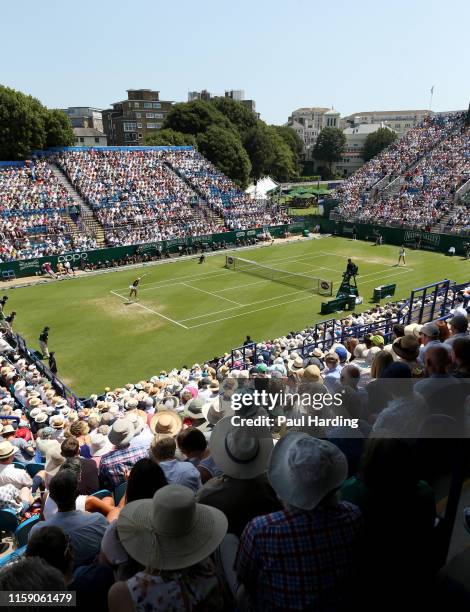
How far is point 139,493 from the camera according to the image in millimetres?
3832

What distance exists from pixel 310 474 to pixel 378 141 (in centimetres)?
12046

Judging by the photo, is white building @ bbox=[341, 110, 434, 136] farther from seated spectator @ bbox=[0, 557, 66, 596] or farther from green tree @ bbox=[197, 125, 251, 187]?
seated spectator @ bbox=[0, 557, 66, 596]

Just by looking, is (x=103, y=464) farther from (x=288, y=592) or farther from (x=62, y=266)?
(x=62, y=266)

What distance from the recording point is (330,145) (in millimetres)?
111750

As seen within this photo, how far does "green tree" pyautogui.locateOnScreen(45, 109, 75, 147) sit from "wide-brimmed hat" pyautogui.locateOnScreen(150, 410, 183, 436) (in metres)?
47.5

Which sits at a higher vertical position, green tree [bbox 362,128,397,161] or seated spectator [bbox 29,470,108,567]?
green tree [bbox 362,128,397,161]

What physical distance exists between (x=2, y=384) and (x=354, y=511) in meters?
15.6

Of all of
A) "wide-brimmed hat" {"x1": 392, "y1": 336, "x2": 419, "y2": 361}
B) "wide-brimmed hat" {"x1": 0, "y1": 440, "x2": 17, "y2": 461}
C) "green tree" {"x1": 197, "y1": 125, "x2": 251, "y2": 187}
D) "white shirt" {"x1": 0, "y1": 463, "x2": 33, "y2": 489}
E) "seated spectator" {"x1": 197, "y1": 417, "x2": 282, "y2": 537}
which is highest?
"green tree" {"x1": 197, "y1": 125, "x2": 251, "y2": 187}

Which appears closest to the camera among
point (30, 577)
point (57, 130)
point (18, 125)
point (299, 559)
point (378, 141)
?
point (30, 577)

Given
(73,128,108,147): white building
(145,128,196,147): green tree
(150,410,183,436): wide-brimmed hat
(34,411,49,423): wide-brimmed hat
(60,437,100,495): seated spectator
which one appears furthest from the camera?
(73,128,108,147): white building

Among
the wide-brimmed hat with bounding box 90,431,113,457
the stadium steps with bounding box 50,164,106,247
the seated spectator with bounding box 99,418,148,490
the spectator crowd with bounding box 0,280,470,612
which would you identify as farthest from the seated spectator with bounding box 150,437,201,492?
the stadium steps with bounding box 50,164,106,247

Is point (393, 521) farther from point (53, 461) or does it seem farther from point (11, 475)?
point (11, 475)

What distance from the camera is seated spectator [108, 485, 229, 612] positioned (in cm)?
296

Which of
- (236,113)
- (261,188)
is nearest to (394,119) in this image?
(236,113)
